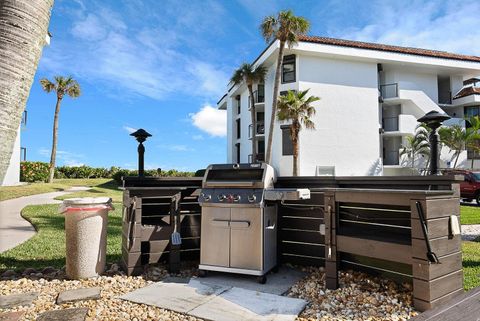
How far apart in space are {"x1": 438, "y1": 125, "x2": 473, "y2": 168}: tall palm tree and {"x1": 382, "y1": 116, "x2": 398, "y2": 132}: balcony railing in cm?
281

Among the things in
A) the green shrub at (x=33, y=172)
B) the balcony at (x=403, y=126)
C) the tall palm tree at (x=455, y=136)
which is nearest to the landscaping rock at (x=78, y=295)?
the balcony at (x=403, y=126)

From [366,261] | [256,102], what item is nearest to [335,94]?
[256,102]

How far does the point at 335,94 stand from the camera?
20.6 m

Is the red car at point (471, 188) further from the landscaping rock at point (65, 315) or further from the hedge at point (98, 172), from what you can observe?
the hedge at point (98, 172)

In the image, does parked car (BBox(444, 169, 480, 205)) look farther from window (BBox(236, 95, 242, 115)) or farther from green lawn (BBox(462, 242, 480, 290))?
window (BBox(236, 95, 242, 115))

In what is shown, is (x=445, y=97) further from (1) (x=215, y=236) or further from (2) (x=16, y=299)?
(2) (x=16, y=299)

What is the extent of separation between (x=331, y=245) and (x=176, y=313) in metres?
1.77

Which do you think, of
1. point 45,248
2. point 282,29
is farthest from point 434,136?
point 282,29

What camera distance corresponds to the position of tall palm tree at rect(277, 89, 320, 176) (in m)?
18.0

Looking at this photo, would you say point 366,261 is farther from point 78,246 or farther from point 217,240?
point 78,246

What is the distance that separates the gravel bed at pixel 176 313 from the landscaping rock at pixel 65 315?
7 cm

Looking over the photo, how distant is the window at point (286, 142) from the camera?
66.6 ft

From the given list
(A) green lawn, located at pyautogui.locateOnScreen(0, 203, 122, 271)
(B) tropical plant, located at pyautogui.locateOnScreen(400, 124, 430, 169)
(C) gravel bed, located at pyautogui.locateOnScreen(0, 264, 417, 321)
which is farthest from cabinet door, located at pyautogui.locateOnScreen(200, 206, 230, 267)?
(B) tropical plant, located at pyautogui.locateOnScreen(400, 124, 430, 169)

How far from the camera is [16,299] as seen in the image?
3.29m
